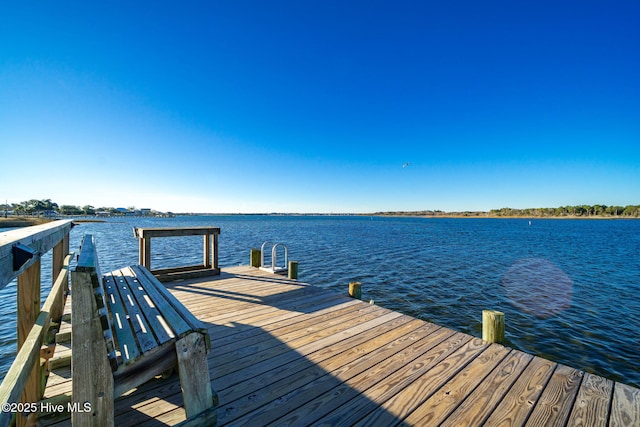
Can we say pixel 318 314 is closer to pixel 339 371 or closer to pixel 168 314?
pixel 339 371

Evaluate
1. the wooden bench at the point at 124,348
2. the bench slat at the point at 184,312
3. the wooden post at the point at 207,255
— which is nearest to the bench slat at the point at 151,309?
the wooden bench at the point at 124,348

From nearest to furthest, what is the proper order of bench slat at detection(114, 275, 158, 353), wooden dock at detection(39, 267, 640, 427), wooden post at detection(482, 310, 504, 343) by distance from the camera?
bench slat at detection(114, 275, 158, 353)
wooden dock at detection(39, 267, 640, 427)
wooden post at detection(482, 310, 504, 343)

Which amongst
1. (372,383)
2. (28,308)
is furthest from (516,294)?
(28,308)

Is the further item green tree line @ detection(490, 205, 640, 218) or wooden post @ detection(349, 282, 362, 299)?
green tree line @ detection(490, 205, 640, 218)

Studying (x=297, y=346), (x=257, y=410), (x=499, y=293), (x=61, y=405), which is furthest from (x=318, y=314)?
(x=499, y=293)

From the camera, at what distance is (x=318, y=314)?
500 cm

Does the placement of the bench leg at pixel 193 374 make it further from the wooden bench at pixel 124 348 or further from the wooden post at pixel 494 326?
the wooden post at pixel 494 326

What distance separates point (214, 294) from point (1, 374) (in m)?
3.68

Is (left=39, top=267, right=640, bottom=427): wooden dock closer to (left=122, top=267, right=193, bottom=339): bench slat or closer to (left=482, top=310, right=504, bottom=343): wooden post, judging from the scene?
(left=482, top=310, right=504, bottom=343): wooden post

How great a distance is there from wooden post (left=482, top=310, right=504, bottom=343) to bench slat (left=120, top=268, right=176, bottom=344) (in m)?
4.27

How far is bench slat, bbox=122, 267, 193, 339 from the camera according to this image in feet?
7.24

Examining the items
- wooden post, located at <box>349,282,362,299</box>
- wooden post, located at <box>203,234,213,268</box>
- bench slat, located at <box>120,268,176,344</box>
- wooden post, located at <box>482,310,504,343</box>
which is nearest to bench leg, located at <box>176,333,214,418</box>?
bench slat, located at <box>120,268,176,344</box>

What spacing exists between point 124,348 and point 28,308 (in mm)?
1023

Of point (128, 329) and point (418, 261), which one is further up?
point (128, 329)
